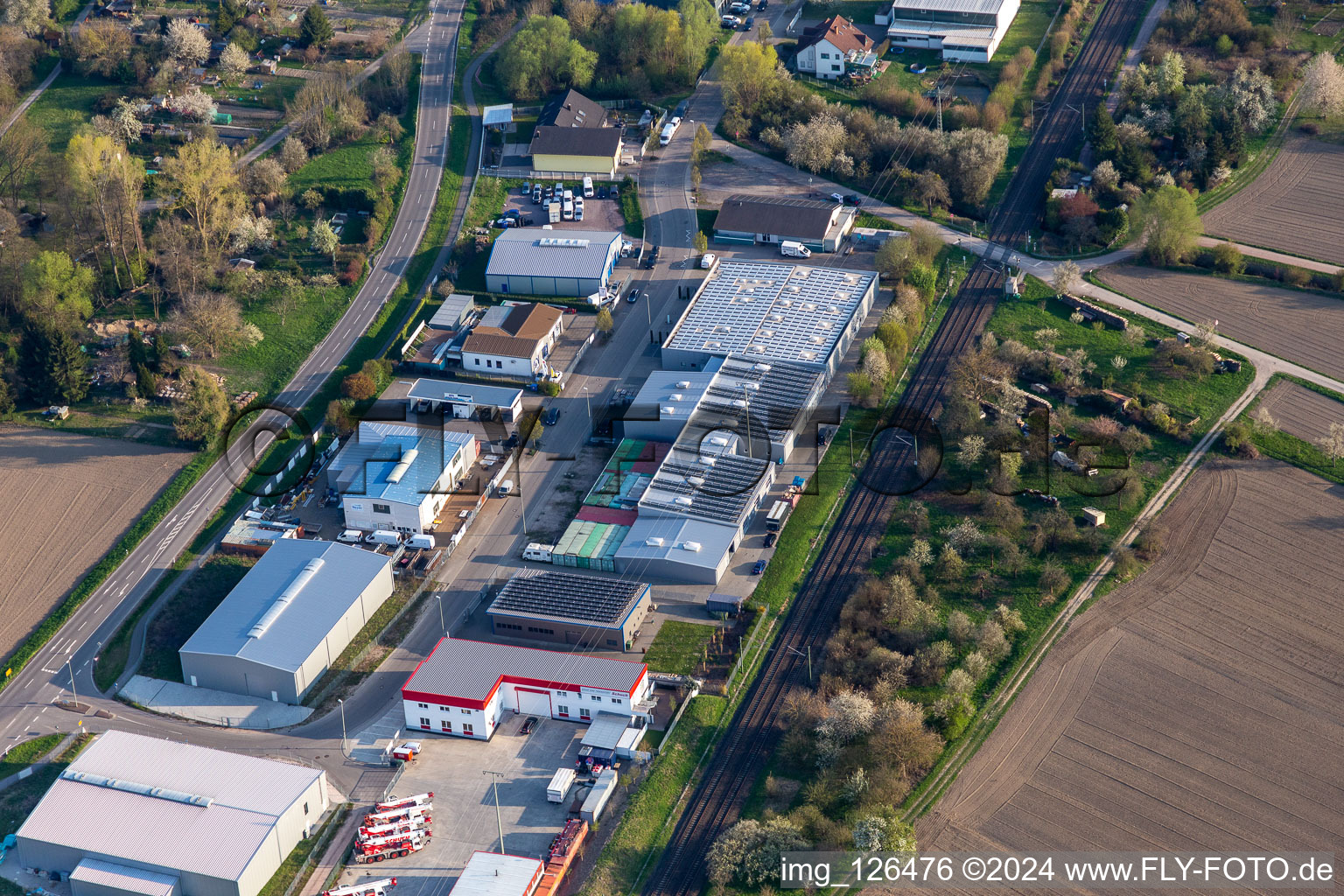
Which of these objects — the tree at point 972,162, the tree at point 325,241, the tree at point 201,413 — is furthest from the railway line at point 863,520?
the tree at point 325,241

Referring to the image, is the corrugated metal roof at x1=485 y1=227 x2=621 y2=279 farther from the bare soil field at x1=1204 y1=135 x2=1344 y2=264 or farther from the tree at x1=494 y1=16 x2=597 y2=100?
the bare soil field at x1=1204 y1=135 x2=1344 y2=264

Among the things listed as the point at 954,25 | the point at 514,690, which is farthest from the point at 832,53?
the point at 514,690

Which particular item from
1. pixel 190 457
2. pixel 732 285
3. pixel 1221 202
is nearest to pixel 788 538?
pixel 732 285

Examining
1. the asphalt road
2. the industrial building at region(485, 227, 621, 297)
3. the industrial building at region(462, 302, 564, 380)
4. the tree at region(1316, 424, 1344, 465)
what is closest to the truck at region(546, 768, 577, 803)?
the asphalt road

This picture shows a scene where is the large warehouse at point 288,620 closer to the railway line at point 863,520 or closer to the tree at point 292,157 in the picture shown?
the railway line at point 863,520

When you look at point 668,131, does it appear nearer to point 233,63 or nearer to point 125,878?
point 233,63

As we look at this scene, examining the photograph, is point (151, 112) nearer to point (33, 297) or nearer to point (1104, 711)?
point (33, 297)

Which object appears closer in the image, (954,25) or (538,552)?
(538,552)
